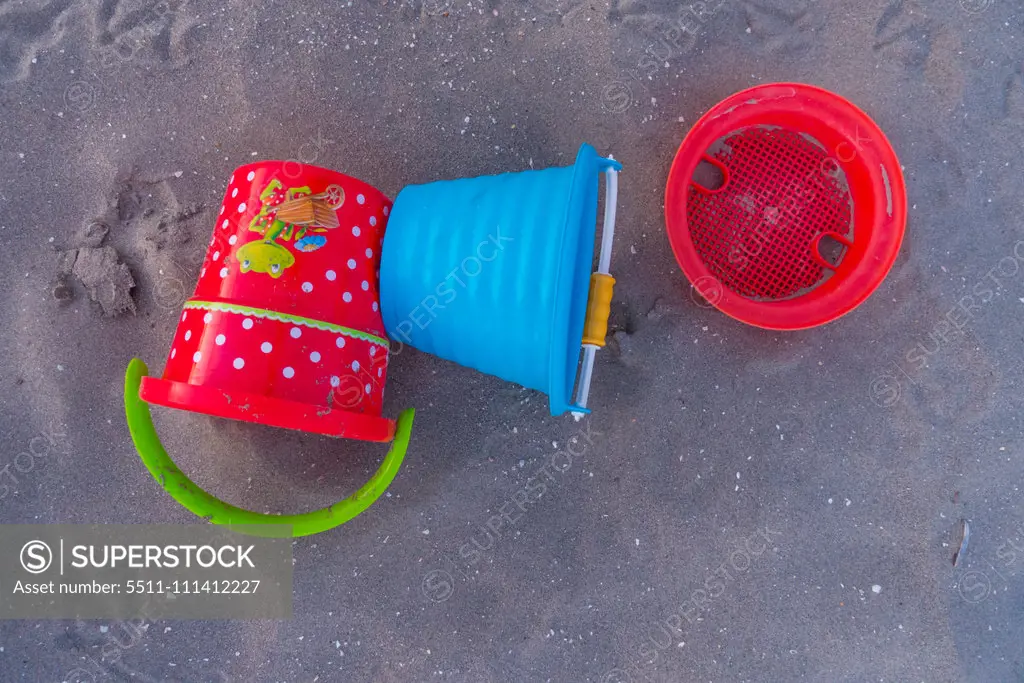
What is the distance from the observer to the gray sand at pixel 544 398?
1311 mm

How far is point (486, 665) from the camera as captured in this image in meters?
1.31

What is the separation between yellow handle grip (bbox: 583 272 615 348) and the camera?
1.04m

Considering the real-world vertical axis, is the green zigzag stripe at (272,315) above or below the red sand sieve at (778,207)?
above

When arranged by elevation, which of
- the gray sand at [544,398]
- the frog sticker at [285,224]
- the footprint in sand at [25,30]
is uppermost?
the footprint in sand at [25,30]

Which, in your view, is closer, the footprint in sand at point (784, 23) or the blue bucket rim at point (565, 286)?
the blue bucket rim at point (565, 286)

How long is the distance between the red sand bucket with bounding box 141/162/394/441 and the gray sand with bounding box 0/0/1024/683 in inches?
11.6

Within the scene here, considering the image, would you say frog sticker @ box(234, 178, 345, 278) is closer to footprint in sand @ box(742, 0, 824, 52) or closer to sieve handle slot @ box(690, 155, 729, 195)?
sieve handle slot @ box(690, 155, 729, 195)

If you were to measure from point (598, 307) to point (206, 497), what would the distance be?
732 millimetres

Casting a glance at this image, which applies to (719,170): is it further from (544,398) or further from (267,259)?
(267,259)

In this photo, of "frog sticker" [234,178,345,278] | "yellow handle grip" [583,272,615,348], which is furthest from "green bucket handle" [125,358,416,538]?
"yellow handle grip" [583,272,615,348]

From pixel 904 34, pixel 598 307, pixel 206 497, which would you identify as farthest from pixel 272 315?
pixel 904 34

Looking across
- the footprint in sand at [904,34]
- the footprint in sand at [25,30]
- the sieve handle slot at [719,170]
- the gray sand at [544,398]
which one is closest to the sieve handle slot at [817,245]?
the gray sand at [544,398]

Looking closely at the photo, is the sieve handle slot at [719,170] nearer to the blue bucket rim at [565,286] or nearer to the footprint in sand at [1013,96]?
the blue bucket rim at [565,286]

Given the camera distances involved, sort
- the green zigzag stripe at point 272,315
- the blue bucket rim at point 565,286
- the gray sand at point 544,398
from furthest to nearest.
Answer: the gray sand at point 544,398 → the green zigzag stripe at point 272,315 → the blue bucket rim at point 565,286
